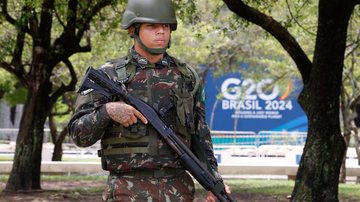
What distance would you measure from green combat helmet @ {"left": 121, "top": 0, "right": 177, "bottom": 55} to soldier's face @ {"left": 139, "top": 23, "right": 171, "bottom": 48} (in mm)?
22

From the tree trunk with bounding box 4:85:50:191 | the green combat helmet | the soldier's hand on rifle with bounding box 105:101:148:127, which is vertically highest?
the green combat helmet

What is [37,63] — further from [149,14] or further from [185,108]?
[185,108]

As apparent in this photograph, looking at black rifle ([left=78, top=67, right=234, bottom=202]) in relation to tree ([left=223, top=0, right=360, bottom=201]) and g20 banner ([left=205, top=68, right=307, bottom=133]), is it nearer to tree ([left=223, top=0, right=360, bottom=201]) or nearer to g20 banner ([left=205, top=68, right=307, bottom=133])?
tree ([left=223, top=0, right=360, bottom=201])

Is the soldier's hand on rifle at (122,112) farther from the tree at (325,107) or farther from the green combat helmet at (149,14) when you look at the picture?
the tree at (325,107)

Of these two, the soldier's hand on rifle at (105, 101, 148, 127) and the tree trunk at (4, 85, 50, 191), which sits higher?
the soldier's hand on rifle at (105, 101, 148, 127)

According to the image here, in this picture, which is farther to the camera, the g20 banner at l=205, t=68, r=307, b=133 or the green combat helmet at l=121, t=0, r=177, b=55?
the g20 banner at l=205, t=68, r=307, b=133

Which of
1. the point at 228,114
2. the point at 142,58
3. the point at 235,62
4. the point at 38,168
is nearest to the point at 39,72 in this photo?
the point at 38,168

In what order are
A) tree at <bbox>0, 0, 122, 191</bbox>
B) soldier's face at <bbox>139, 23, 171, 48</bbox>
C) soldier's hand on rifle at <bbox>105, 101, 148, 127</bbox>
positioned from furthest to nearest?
tree at <bbox>0, 0, 122, 191</bbox>
soldier's face at <bbox>139, 23, 171, 48</bbox>
soldier's hand on rifle at <bbox>105, 101, 148, 127</bbox>

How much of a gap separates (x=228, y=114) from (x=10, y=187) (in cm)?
2547

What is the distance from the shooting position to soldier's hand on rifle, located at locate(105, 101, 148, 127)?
3.34 m

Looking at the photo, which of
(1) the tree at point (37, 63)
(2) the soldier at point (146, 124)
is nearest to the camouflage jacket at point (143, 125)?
(2) the soldier at point (146, 124)

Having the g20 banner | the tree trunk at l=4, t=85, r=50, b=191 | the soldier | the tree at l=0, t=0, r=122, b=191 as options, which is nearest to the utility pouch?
the soldier

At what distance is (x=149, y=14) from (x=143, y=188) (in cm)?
84

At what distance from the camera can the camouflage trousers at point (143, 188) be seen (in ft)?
11.6
